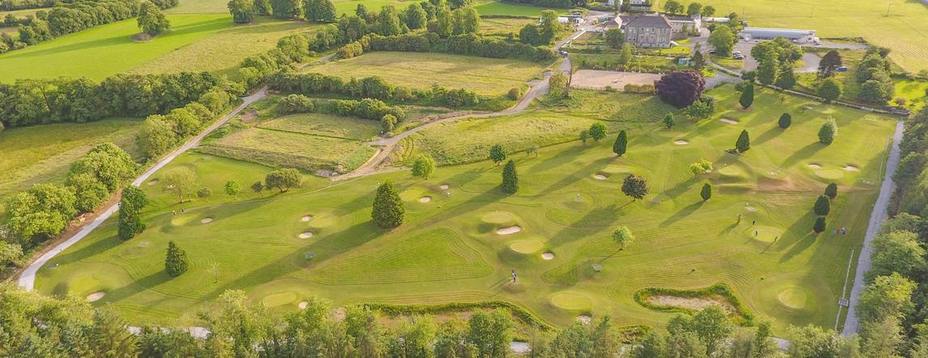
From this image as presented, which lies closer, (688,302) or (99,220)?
(688,302)

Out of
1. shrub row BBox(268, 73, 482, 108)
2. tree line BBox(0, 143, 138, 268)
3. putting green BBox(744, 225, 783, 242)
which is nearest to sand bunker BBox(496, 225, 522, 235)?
putting green BBox(744, 225, 783, 242)

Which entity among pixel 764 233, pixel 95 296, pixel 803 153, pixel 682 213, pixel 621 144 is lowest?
pixel 95 296

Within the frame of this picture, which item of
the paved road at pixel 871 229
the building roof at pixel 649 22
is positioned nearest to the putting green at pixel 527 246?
the paved road at pixel 871 229

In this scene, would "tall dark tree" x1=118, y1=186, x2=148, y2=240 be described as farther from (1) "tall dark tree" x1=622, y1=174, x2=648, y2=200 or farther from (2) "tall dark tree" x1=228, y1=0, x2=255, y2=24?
(2) "tall dark tree" x1=228, y1=0, x2=255, y2=24

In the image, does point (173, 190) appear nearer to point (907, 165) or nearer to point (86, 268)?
point (86, 268)

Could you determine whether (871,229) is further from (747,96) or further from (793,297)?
(747,96)

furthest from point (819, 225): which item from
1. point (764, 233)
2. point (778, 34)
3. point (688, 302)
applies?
point (778, 34)

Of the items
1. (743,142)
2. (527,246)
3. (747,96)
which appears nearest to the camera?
(527,246)

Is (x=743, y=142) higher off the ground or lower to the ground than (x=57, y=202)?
higher
